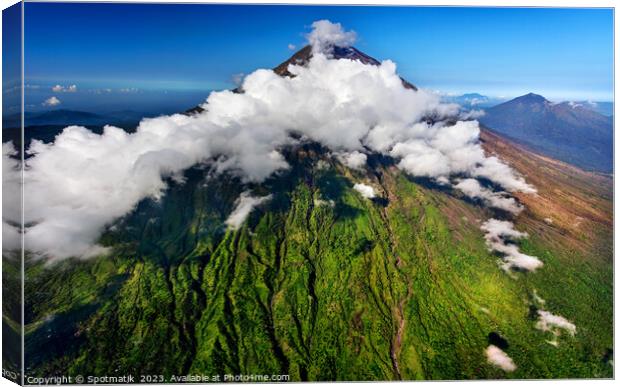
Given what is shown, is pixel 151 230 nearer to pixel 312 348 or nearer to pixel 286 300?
pixel 286 300

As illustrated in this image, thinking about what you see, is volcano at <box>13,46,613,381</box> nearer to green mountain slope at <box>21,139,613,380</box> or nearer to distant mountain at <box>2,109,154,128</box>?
green mountain slope at <box>21,139,613,380</box>

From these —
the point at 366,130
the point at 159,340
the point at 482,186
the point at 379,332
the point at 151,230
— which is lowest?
the point at 379,332

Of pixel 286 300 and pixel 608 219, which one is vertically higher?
pixel 608 219

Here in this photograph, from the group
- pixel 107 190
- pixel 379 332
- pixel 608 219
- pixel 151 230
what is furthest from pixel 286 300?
pixel 608 219

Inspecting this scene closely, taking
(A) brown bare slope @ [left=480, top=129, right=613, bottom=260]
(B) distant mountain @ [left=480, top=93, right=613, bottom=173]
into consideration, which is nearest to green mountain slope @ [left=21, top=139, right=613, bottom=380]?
(A) brown bare slope @ [left=480, top=129, right=613, bottom=260]

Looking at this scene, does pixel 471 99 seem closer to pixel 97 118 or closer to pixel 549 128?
pixel 97 118

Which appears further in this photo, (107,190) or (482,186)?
(482,186)

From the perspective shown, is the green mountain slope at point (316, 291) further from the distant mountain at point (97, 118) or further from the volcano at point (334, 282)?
the distant mountain at point (97, 118)

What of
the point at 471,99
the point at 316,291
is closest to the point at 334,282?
the point at 316,291
